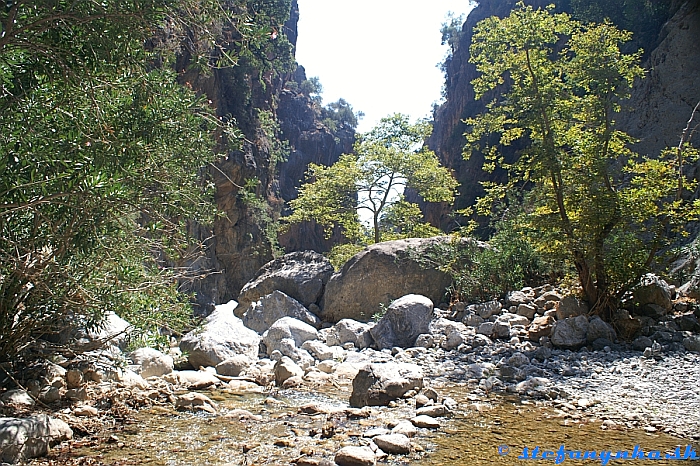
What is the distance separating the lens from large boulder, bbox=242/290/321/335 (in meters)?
10.5

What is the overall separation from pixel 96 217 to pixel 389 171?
13.2 metres

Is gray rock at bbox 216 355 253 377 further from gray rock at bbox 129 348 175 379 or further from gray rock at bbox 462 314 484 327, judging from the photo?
gray rock at bbox 462 314 484 327

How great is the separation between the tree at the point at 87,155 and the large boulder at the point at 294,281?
6704mm

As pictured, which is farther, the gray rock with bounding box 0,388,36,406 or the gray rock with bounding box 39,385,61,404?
the gray rock with bounding box 39,385,61,404

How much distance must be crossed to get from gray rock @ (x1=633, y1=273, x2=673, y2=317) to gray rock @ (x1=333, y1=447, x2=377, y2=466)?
576 centimetres

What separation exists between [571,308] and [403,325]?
256cm

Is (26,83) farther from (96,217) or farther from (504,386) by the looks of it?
(504,386)

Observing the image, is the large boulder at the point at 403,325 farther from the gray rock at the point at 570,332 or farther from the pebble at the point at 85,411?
the pebble at the point at 85,411

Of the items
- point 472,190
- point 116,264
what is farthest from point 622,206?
point 472,190

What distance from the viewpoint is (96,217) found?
2.95 meters

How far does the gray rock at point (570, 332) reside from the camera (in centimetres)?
694

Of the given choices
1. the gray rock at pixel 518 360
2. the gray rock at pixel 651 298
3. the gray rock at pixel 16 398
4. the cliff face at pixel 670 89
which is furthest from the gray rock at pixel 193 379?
the cliff face at pixel 670 89

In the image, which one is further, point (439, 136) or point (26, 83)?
point (439, 136)

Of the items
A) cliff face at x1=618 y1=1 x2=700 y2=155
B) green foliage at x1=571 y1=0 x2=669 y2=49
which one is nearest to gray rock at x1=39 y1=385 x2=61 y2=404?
cliff face at x1=618 y1=1 x2=700 y2=155
